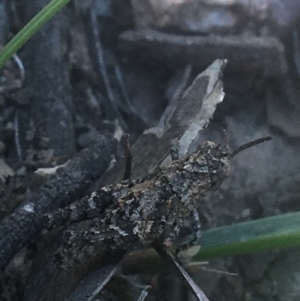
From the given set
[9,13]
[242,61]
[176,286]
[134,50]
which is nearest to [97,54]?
[134,50]

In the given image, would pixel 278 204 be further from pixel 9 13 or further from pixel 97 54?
pixel 9 13

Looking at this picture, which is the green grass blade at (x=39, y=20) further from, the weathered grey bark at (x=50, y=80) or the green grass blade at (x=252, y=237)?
the green grass blade at (x=252, y=237)

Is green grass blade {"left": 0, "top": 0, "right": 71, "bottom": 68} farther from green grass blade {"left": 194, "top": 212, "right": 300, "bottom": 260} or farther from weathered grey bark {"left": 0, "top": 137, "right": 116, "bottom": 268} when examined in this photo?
green grass blade {"left": 194, "top": 212, "right": 300, "bottom": 260}

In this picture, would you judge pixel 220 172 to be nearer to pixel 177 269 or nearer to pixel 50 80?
pixel 177 269

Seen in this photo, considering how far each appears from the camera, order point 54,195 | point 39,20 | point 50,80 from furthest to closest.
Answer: point 50,80 → point 54,195 → point 39,20

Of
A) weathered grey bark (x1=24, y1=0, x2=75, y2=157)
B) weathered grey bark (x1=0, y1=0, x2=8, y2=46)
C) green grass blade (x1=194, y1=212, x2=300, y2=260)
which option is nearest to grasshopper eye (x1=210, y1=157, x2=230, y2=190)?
green grass blade (x1=194, y1=212, x2=300, y2=260)

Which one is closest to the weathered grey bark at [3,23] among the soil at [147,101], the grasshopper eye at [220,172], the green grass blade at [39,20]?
the soil at [147,101]

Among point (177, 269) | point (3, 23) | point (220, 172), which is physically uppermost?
point (3, 23)

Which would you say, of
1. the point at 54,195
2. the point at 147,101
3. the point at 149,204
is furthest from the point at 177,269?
the point at 147,101
